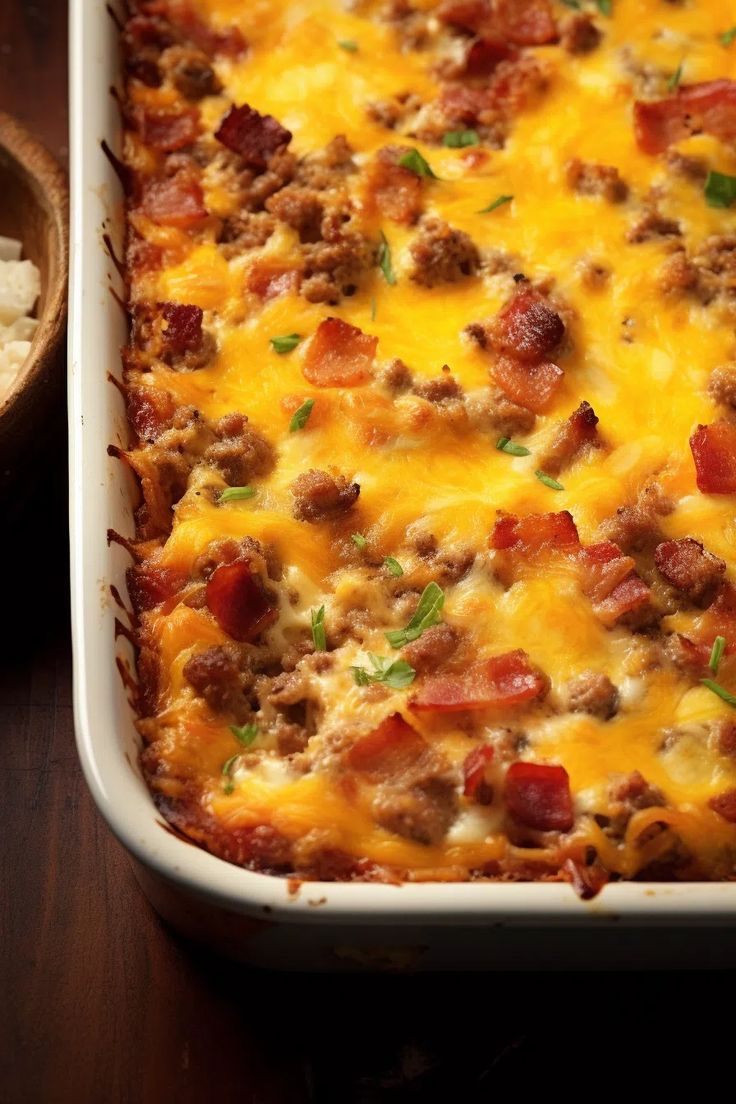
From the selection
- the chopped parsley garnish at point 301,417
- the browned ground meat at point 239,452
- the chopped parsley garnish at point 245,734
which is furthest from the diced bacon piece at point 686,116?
the chopped parsley garnish at point 245,734

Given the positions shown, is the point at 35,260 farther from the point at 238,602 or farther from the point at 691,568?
the point at 691,568

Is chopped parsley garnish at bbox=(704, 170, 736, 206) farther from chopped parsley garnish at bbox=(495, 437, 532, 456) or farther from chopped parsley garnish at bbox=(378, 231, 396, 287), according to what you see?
chopped parsley garnish at bbox=(495, 437, 532, 456)

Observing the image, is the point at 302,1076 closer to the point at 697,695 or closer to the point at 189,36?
the point at 697,695

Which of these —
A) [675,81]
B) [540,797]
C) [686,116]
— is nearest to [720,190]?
[686,116]

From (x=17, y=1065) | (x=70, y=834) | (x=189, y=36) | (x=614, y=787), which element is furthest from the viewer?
(x=189, y=36)

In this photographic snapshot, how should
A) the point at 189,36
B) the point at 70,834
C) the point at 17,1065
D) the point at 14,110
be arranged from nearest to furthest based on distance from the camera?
the point at 17,1065 → the point at 70,834 → the point at 189,36 → the point at 14,110

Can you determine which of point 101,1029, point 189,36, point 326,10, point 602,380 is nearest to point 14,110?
point 189,36

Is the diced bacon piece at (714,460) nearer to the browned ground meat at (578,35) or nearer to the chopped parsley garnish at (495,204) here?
the chopped parsley garnish at (495,204)
